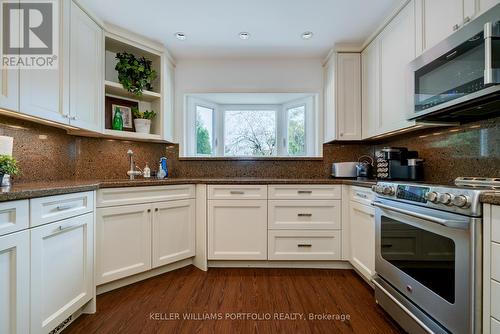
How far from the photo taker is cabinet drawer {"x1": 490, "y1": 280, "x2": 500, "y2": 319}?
36.8 inches

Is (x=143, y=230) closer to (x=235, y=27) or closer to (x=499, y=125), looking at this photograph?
(x=235, y=27)

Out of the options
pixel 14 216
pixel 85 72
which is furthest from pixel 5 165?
pixel 85 72

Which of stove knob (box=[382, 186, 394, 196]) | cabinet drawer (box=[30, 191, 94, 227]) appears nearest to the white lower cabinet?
cabinet drawer (box=[30, 191, 94, 227])

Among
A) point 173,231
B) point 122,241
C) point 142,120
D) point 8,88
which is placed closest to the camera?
point 8,88

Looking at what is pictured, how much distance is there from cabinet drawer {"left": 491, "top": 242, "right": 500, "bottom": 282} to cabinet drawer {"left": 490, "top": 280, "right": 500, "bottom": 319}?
1.1 inches

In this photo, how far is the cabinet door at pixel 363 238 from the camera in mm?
1914

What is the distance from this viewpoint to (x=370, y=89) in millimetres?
2434

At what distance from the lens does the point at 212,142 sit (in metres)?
3.22

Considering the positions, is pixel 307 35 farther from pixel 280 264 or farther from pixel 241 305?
pixel 241 305

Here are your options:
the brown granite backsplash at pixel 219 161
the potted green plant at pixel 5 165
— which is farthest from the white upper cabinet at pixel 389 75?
the potted green plant at pixel 5 165

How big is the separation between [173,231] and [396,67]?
8.02 feet

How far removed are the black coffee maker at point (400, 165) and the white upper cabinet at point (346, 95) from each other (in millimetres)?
508

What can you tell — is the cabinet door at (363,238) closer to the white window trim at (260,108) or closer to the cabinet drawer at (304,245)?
the cabinet drawer at (304,245)

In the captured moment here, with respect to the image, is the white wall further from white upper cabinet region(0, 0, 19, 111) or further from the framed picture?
white upper cabinet region(0, 0, 19, 111)
